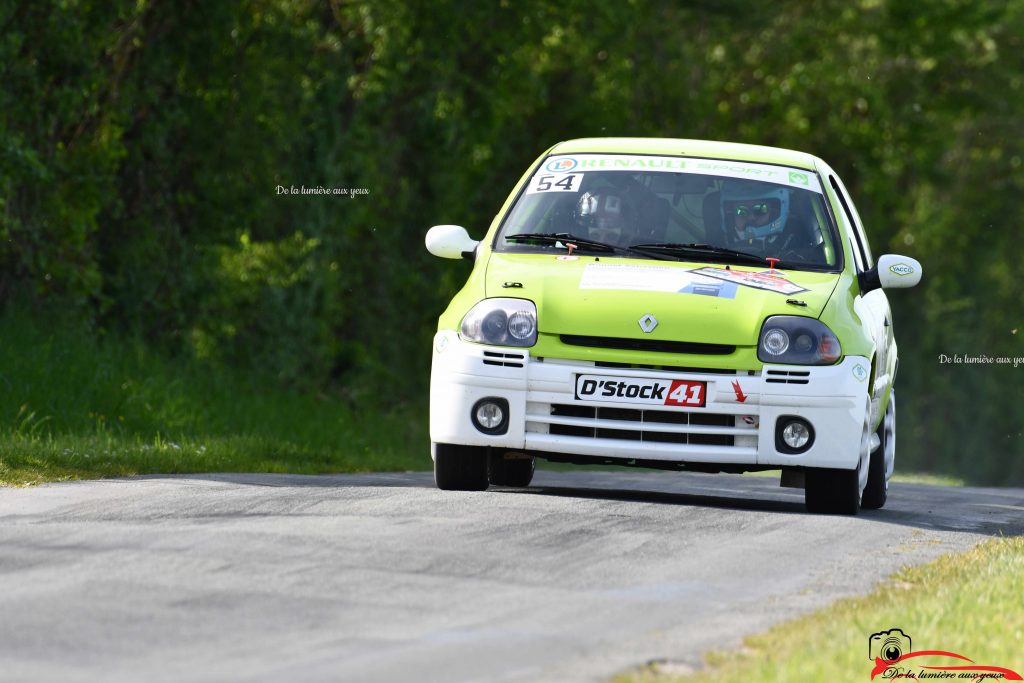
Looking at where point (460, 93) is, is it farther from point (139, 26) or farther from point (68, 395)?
point (68, 395)

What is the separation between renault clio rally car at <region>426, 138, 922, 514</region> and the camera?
912 cm

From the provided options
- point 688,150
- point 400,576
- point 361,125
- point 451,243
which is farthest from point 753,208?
point 361,125

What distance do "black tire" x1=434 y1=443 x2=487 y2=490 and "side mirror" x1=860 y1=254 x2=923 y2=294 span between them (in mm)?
2314

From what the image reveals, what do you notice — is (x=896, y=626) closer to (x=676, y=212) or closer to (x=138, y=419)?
(x=676, y=212)

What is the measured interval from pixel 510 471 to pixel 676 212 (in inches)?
75.2

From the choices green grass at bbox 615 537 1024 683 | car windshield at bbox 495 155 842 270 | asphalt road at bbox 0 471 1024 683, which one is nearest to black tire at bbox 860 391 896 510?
asphalt road at bbox 0 471 1024 683

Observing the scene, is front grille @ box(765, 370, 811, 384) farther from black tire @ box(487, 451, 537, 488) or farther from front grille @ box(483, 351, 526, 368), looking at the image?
black tire @ box(487, 451, 537, 488)

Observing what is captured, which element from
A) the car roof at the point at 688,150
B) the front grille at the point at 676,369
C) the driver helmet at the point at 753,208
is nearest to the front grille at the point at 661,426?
the front grille at the point at 676,369

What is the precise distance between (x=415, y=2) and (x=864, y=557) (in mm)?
15542

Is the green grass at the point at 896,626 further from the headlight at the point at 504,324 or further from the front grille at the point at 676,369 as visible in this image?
the headlight at the point at 504,324

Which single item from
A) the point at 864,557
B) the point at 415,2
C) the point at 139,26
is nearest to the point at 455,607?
the point at 864,557

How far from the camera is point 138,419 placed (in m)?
14.2

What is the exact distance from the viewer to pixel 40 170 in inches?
592

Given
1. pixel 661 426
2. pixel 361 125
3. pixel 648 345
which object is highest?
pixel 361 125
